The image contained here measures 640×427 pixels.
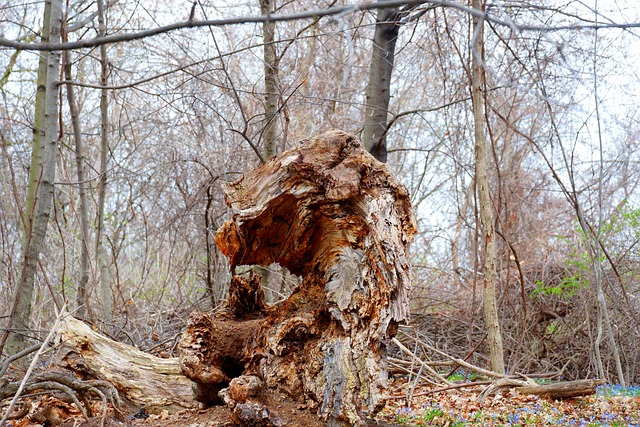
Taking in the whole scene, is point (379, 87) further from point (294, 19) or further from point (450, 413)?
point (294, 19)

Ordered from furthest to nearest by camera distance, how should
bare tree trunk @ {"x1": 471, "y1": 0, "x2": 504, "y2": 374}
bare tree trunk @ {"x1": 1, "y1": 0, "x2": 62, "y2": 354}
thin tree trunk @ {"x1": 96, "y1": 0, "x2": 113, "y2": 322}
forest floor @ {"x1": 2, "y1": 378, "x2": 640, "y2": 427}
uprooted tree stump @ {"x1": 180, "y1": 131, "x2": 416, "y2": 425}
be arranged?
thin tree trunk @ {"x1": 96, "y1": 0, "x2": 113, "y2": 322} < bare tree trunk @ {"x1": 471, "y1": 0, "x2": 504, "y2": 374} < bare tree trunk @ {"x1": 1, "y1": 0, "x2": 62, "y2": 354} < forest floor @ {"x1": 2, "y1": 378, "x2": 640, "y2": 427} < uprooted tree stump @ {"x1": 180, "y1": 131, "x2": 416, "y2": 425}

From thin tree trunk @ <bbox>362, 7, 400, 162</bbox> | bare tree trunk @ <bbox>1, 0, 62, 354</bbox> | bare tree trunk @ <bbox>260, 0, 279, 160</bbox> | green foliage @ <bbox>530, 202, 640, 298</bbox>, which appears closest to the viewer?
bare tree trunk @ <bbox>1, 0, 62, 354</bbox>

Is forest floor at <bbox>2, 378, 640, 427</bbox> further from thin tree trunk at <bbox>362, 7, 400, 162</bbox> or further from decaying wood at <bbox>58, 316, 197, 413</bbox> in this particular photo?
thin tree trunk at <bbox>362, 7, 400, 162</bbox>

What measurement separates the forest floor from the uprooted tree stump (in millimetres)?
179

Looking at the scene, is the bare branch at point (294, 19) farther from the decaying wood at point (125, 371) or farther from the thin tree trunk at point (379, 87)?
the thin tree trunk at point (379, 87)

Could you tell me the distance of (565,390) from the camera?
4.69m

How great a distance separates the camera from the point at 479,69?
5.34m

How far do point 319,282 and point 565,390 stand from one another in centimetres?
239

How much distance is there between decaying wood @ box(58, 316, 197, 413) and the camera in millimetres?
3980

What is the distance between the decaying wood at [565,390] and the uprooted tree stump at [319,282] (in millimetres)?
2106

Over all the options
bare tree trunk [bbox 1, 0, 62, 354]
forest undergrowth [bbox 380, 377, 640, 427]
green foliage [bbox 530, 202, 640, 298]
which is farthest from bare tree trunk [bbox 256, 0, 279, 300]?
green foliage [bbox 530, 202, 640, 298]

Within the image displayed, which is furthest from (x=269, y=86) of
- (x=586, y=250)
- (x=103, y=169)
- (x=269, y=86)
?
(x=586, y=250)

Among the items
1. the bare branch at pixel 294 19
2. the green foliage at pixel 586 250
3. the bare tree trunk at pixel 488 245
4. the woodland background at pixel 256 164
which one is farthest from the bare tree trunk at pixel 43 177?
the green foliage at pixel 586 250

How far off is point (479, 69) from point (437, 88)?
17.6 ft
